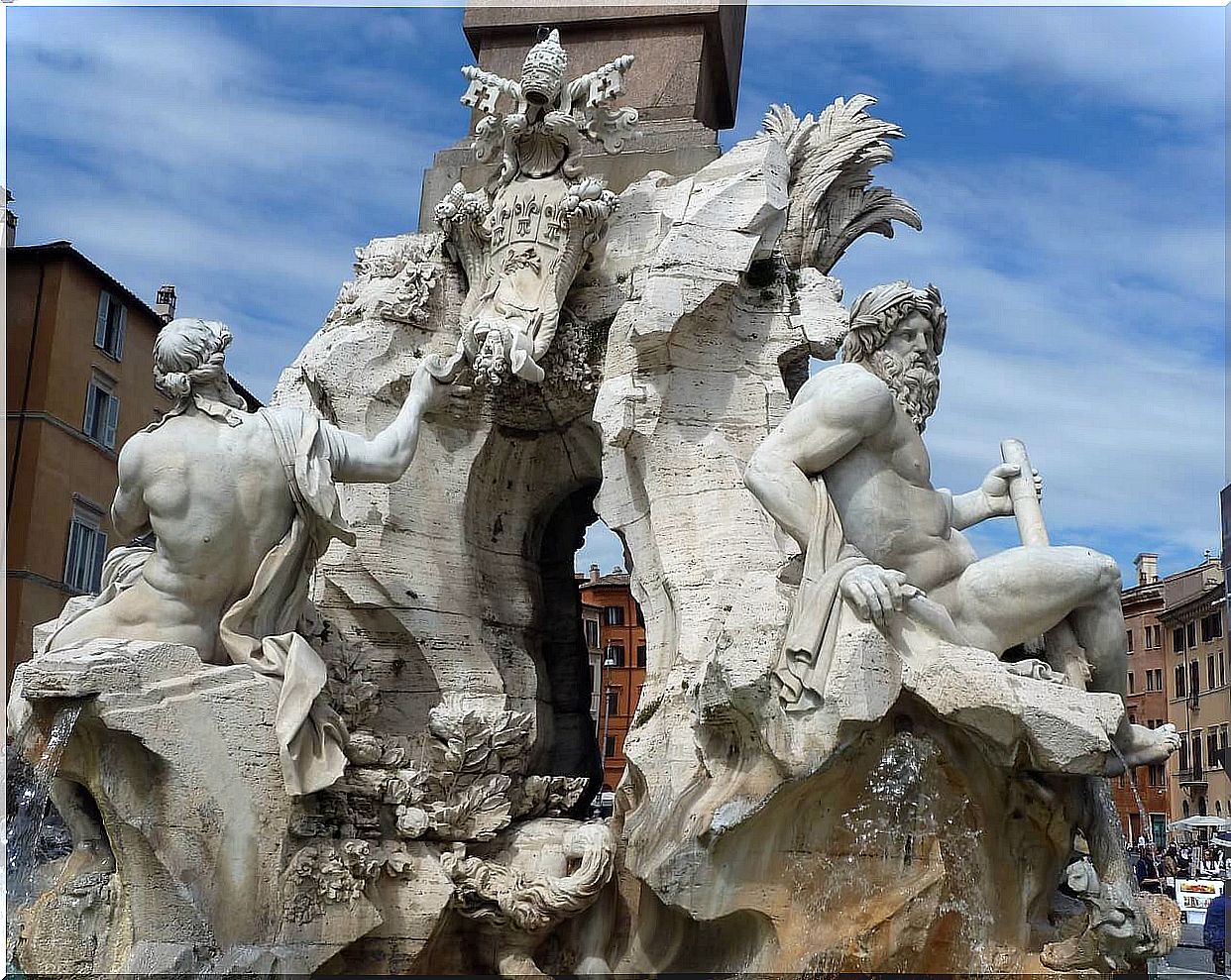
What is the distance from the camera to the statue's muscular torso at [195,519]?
6.18 metres

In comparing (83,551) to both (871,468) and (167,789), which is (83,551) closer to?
(167,789)

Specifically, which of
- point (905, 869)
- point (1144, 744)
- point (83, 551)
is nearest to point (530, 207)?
point (905, 869)

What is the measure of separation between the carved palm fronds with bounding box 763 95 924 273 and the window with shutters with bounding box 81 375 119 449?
1649 cm

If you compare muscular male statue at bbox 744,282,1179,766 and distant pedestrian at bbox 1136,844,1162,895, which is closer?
muscular male statue at bbox 744,282,1179,766

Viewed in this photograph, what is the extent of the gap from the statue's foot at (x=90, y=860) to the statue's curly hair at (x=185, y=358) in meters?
1.90

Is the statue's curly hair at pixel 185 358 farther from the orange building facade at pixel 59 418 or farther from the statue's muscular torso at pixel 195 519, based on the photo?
the orange building facade at pixel 59 418

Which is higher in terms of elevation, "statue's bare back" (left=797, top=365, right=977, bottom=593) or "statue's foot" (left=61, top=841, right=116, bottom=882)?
"statue's bare back" (left=797, top=365, right=977, bottom=593)

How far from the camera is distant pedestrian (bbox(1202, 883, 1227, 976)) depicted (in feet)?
32.6

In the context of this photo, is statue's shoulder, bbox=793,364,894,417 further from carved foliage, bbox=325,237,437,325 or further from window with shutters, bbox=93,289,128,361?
window with shutters, bbox=93,289,128,361

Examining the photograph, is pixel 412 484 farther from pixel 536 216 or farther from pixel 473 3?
pixel 473 3

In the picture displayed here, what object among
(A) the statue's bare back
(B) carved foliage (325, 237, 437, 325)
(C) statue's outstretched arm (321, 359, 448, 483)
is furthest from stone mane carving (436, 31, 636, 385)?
(A) the statue's bare back

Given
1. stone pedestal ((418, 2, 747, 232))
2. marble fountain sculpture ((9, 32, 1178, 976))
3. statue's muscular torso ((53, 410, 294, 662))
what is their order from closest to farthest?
1. marble fountain sculpture ((9, 32, 1178, 976))
2. statue's muscular torso ((53, 410, 294, 662))
3. stone pedestal ((418, 2, 747, 232))

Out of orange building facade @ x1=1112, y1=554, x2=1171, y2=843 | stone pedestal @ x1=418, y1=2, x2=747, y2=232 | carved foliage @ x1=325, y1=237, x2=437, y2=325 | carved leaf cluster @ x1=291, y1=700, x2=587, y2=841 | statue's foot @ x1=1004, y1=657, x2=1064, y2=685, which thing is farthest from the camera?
orange building facade @ x1=1112, y1=554, x2=1171, y2=843

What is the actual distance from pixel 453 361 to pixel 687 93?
279 cm
